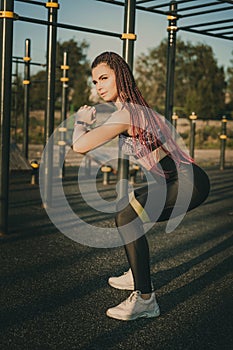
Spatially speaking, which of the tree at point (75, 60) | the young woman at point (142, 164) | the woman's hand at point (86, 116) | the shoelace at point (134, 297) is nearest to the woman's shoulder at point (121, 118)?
the young woman at point (142, 164)

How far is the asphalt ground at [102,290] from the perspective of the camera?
99.5 inches

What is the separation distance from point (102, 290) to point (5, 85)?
Result: 2.00 m

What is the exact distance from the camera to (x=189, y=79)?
1324 inches

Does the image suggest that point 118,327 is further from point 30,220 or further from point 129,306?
point 30,220

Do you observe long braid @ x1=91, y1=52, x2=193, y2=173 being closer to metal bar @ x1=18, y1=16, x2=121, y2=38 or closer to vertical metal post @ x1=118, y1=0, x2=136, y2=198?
vertical metal post @ x1=118, y1=0, x2=136, y2=198

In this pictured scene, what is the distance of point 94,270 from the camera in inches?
147

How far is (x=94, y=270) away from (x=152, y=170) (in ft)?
3.81

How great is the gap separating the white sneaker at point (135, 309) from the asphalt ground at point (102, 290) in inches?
1.5

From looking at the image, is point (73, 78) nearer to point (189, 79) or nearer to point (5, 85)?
point (189, 79)

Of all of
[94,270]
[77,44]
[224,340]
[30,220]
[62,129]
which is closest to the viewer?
[224,340]

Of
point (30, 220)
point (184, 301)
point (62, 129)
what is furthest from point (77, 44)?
point (184, 301)

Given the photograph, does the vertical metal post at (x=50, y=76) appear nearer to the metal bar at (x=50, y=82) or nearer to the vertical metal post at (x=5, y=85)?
the metal bar at (x=50, y=82)

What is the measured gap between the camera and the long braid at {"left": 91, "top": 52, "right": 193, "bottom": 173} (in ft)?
9.14

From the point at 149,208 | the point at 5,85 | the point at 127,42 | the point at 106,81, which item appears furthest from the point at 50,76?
the point at 149,208
